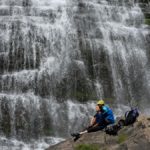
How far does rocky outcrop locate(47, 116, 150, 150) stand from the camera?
1339cm

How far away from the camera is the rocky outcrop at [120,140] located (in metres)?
13.4

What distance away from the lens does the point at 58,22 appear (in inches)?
1187

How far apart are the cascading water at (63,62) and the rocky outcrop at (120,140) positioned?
8.85 meters

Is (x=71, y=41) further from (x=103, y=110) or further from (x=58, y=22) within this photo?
(x=103, y=110)

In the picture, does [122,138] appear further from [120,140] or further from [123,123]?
[123,123]

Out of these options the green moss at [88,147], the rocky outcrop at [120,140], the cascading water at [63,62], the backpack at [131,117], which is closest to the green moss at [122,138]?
the rocky outcrop at [120,140]

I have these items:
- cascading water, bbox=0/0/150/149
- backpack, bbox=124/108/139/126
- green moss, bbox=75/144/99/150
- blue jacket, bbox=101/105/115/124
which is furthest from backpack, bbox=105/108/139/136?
cascading water, bbox=0/0/150/149

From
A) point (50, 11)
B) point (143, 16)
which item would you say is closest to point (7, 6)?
point (50, 11)

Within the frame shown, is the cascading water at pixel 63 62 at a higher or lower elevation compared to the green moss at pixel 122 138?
lower

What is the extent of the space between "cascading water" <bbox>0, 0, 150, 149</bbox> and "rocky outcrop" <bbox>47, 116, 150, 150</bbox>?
885cm

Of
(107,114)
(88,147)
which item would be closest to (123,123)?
(107,114)

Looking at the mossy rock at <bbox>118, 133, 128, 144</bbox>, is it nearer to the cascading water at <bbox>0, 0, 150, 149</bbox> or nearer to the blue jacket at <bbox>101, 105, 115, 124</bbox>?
the blue jacket at <bbox>101, 105, 115, 124</bbox>

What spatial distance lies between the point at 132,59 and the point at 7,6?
32.3 feet

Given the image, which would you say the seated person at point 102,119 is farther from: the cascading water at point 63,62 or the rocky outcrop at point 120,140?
the cascading water at point 63,62
